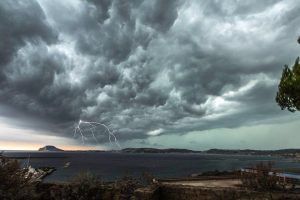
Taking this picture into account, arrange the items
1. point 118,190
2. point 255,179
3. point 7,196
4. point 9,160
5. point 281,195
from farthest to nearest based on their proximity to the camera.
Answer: point 255,179 → point 118,190 → point 281,195 → point 9,160 → point 7,196

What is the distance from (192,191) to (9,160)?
946cm

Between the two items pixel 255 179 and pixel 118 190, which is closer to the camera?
pixel 118 190

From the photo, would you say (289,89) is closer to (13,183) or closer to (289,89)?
(289,89)

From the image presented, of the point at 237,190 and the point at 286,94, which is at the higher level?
the point at 286,94

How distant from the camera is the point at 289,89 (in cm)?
2180

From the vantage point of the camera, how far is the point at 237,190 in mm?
16578

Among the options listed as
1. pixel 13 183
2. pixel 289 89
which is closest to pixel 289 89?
pixel 289 89

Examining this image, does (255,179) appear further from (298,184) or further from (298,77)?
(298,77)

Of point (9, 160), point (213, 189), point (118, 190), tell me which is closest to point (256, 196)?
point (213, 189)

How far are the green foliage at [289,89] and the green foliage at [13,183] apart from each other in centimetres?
1748

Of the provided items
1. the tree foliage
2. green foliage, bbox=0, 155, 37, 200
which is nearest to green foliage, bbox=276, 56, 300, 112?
the tree foliage

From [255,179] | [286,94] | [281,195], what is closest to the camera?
[281,195]

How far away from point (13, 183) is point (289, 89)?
715 inches

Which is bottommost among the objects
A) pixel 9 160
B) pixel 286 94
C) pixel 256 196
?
pixel 256 196
